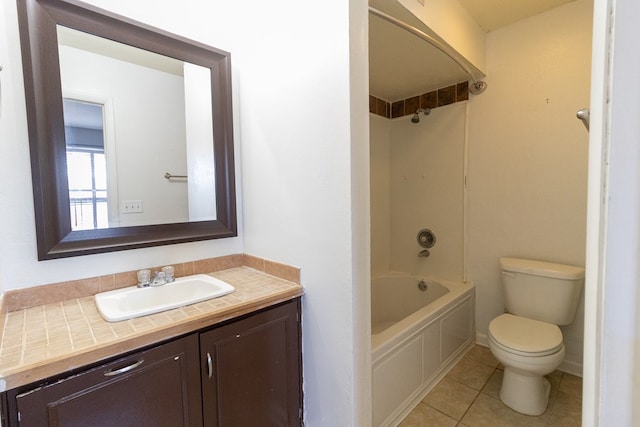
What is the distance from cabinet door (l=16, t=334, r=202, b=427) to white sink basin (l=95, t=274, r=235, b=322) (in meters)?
0.17

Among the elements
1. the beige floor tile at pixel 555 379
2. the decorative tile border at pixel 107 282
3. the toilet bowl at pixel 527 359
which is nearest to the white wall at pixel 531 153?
the beige floor tile at pixel 555 379

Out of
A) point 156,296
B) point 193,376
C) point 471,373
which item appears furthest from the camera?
point 471,373

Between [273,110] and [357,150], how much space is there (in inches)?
22.0

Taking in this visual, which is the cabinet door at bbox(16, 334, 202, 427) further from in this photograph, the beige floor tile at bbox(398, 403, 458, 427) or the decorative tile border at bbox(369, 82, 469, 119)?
the decorative tile border at bbox(369, 82, 469, 119)

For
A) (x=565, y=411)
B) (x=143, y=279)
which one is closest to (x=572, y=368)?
(x=565, y=411)

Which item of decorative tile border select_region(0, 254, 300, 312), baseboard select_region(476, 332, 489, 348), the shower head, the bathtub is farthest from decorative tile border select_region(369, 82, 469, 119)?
baseboard select_region(476, 332, 489, 348)

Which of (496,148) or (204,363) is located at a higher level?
(496,148)

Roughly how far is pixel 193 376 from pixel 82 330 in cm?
39

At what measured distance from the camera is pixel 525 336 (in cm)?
165

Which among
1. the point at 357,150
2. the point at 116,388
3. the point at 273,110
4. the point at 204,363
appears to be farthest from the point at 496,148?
the point at 116,388

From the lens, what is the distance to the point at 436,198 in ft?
8.38

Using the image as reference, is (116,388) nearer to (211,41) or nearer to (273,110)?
(273,110)

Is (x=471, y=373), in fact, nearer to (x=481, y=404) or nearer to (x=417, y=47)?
(x=481, y=404)

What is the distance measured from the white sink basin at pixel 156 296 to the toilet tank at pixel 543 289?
188 centimetres
